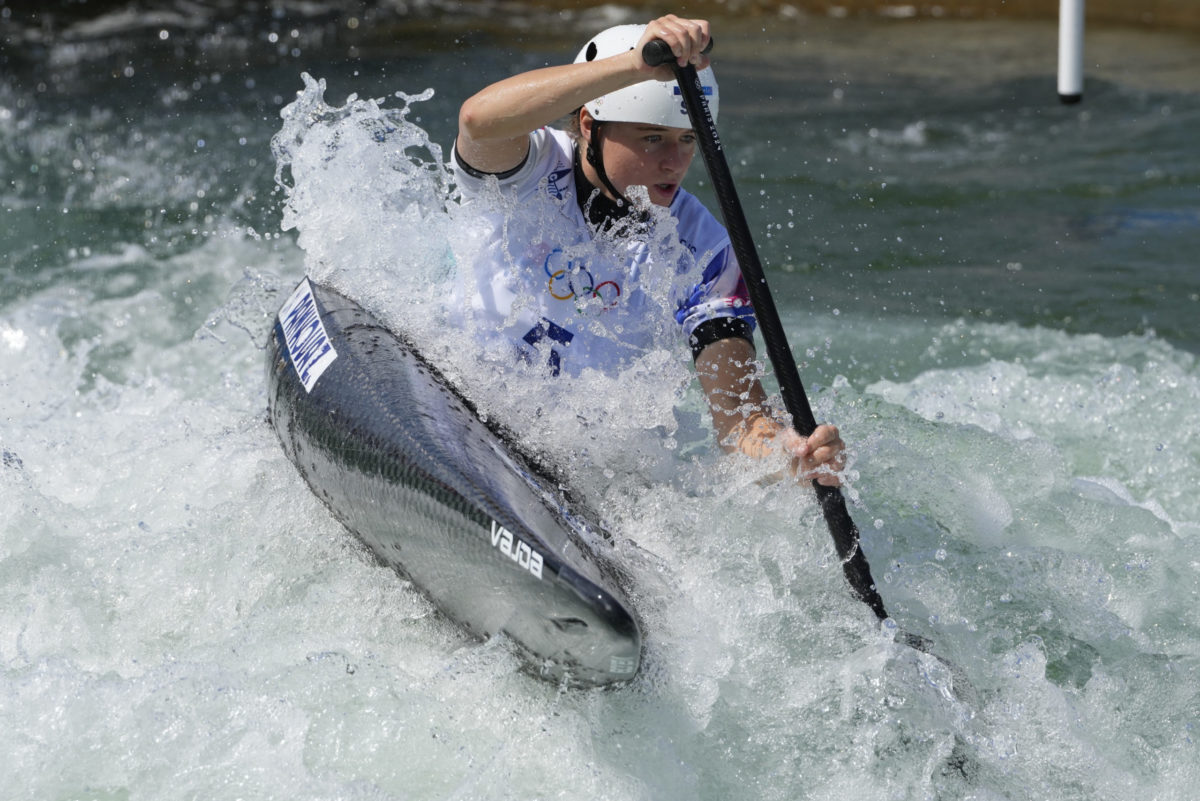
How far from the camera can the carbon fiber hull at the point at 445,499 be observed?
Answer: 2523mm

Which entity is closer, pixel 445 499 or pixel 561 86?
pixel 445 499

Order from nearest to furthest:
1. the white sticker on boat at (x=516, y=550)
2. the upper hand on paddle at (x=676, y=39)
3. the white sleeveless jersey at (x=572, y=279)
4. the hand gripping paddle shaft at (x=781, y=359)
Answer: the white sticker on boat at (x=516, y=550)
the upper hand on paddle at (x=676, y=39)
the hand gripping paddle shaft at (x=781, y=359)
the white sleeveless jersey at (x=572, y=279)

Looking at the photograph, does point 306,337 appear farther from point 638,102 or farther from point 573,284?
point 638,102

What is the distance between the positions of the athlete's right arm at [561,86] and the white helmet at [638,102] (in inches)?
4.9

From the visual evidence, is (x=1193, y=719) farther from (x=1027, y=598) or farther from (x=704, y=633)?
(x=704, y=633)

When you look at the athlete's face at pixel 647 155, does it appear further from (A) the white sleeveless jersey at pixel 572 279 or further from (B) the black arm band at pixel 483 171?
(B) the black arm band at pixel 483 171

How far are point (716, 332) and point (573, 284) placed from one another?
40cm

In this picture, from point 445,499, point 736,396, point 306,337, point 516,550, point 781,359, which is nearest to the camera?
point 516,550

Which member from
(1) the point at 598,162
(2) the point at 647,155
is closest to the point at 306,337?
(1) the point at 598,162

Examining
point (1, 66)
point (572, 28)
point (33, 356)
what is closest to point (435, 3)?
point (572, 28)

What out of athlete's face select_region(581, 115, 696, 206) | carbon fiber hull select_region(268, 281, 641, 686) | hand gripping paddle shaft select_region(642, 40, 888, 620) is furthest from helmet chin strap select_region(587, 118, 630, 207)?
carbon fiber hull select_region(268, 281, 641, 686)

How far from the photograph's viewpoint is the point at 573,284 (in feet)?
10.9

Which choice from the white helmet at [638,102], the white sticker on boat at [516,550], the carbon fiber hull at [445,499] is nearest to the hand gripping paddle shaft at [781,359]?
the white helmet at [638,102]

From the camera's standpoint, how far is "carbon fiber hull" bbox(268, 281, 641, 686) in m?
2.52
